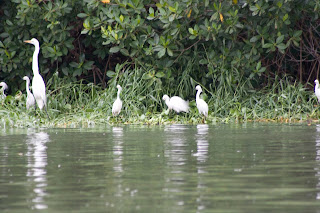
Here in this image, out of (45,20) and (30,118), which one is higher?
(45,20)

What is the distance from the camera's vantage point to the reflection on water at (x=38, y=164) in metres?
5.31

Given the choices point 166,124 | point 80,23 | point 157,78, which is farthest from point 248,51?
point 80,23

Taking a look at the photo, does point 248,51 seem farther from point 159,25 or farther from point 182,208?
point 182,208

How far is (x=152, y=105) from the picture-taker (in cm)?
1692

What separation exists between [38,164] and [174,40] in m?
10.2

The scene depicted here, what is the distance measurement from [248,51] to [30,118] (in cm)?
543

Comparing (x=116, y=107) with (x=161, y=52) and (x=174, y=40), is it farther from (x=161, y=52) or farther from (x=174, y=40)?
(x=174, y=40)

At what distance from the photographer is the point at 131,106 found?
54.7 ft

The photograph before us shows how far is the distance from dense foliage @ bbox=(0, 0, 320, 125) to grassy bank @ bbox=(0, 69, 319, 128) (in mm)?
81

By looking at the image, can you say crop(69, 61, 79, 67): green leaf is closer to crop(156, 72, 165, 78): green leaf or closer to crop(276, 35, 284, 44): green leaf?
crop(156, 72, 165, 78): green leaf

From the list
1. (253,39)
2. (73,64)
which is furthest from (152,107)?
(73,64)

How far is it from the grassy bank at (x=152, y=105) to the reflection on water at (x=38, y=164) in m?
4.18

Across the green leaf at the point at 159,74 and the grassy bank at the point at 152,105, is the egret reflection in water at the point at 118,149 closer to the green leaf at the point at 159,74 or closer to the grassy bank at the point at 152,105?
the grassy bank at the point at 152,105

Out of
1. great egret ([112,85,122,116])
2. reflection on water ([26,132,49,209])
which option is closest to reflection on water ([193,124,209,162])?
reflection on water ([26,132,49,209])
